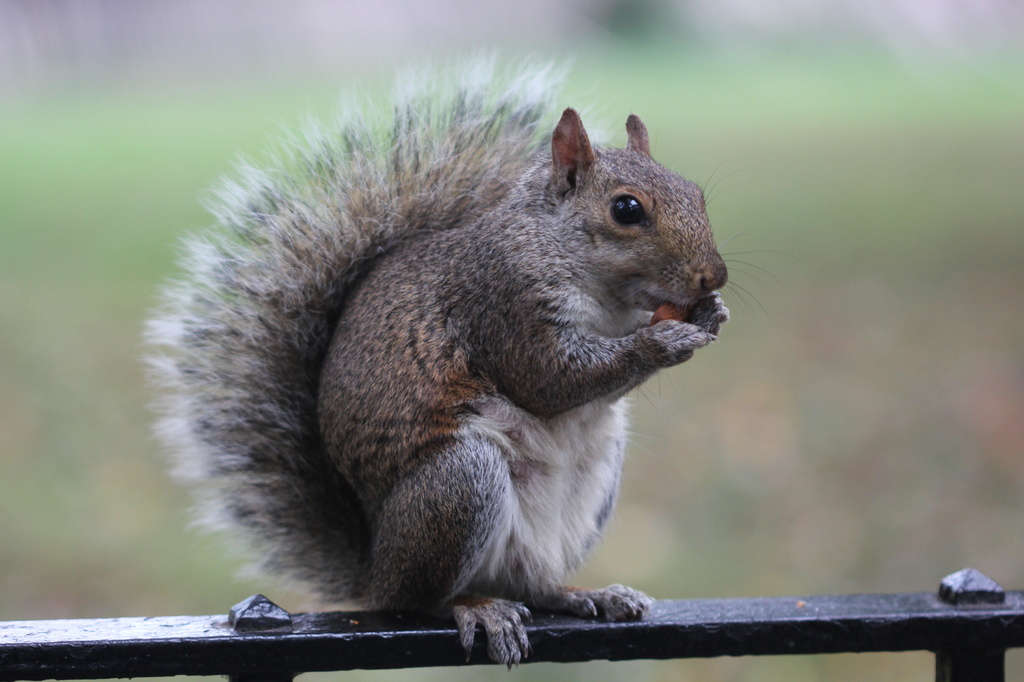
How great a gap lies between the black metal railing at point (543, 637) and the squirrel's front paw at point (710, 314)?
0.34 meters

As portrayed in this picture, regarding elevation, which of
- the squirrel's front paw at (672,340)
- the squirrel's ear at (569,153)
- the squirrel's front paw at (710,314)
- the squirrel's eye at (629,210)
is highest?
the squirrel's ear at (569,153)

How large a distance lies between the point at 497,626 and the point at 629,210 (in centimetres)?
54

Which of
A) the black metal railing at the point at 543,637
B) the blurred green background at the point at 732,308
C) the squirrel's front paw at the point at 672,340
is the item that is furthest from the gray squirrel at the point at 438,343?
the blurred green background at the point at 732,308

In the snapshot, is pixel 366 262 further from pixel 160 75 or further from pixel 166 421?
pixel 160 75

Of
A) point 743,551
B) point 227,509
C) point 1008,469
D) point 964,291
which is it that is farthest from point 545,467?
point 964,291

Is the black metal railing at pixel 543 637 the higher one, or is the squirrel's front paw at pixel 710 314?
the squirrel's front paw at pixel 710 314

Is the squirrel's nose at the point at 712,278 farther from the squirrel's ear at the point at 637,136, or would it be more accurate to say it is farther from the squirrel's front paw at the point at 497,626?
the squirrel's front paw at the point at 497,626

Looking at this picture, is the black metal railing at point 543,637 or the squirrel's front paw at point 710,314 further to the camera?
the squirrel's front paw at point 710,314

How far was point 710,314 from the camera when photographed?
4.30ft

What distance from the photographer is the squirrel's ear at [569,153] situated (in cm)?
136

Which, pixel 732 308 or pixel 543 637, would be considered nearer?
pixel 543 637

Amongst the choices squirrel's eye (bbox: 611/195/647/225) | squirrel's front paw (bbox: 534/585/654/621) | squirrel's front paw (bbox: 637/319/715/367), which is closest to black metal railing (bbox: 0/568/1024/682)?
squirrel's front paw (bbox: 534/585/654/621)

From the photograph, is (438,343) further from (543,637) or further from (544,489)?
(543,637)

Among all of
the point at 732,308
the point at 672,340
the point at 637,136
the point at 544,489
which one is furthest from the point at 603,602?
the point at 732,308
